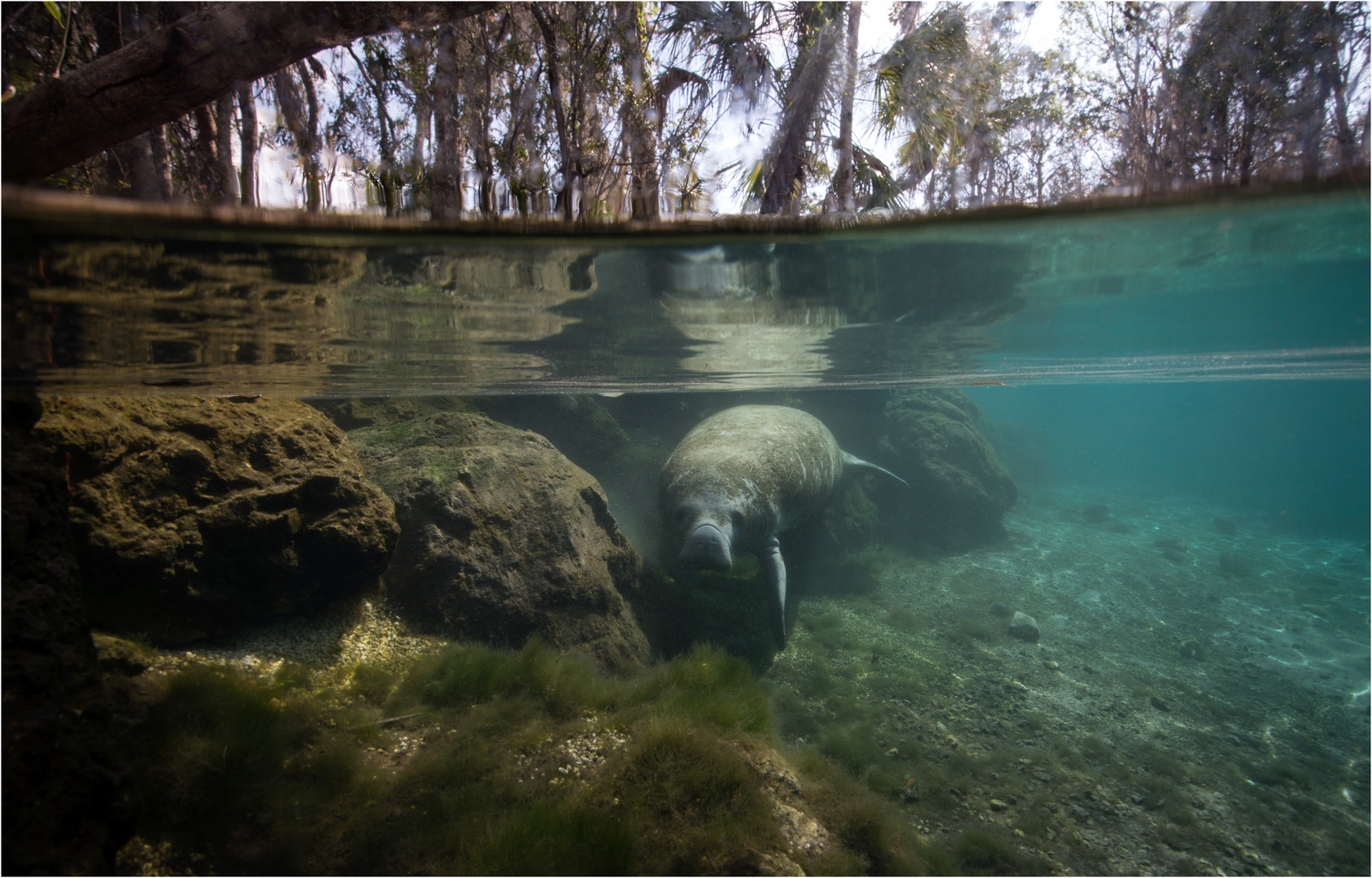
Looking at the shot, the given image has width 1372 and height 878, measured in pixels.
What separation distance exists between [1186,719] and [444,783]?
844 cm

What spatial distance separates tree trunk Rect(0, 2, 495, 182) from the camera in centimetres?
261

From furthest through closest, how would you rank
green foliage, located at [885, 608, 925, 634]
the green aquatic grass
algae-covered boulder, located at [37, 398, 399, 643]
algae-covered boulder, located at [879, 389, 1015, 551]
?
A: algae-covered boulder, located at [879, 389, 1015, 551]
green foliage, located at [885, 608, 925, 634]
algae-covered boulder, located at [37, 398, 399, 643]
the green aquatic grass

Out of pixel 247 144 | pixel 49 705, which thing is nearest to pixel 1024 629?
pixel 49 705

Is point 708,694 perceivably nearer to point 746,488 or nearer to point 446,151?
point 746,488

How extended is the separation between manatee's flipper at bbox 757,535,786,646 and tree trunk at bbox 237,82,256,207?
629 cm

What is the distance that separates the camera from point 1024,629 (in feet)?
27.0

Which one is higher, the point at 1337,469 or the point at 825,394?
the point at 825,394

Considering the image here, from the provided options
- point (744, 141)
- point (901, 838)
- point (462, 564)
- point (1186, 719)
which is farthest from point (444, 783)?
point (1186, 719)

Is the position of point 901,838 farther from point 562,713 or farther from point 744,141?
point 744,141

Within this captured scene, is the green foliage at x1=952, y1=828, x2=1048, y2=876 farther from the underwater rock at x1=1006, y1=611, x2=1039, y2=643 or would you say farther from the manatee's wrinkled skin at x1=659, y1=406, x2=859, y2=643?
the underwater rock at x1=1006, y1=611, x2=1039, y2=643

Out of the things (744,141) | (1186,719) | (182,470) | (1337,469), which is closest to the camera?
(744,141)

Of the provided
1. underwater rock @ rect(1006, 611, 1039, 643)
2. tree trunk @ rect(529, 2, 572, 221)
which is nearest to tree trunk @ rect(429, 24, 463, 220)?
tree trunk @ rect(529, 2, 572, 221)

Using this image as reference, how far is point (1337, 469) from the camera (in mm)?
43625

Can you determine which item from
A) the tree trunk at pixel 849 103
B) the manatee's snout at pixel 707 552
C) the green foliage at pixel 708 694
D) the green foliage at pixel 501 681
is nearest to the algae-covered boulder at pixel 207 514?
the green foliage at pixel 501 681
